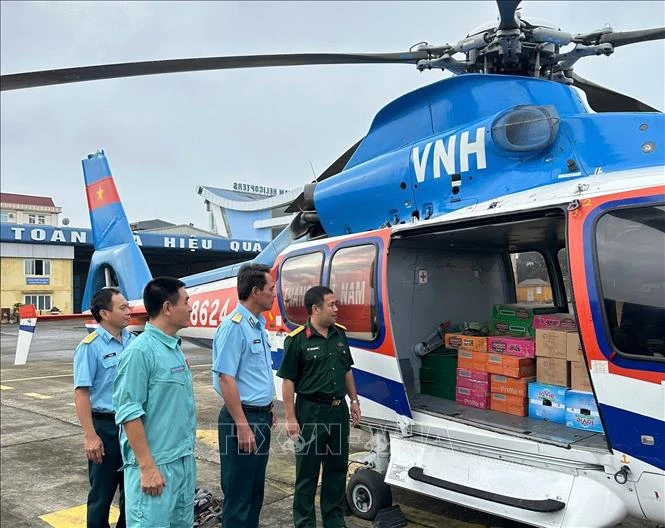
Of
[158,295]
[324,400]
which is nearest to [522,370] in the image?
[324,400]

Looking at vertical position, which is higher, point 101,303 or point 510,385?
point 101,303

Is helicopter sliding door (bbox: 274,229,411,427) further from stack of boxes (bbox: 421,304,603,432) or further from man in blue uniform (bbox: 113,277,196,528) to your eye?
man in blue uniform (bbox: 113,277,196,528)

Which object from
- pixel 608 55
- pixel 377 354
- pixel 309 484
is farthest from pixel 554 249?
pixel 309 484

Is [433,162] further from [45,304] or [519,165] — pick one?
[45,304]

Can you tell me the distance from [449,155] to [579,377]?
1843 millimetres

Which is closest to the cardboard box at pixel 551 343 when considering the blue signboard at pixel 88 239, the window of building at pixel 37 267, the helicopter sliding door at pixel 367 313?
the helicopter sliding door at pixel 367 313

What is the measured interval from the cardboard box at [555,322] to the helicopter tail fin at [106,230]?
553cm

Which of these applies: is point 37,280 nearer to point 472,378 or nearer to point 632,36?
point 472,378

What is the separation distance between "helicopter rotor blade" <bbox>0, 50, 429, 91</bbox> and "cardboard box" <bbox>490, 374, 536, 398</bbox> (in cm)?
262

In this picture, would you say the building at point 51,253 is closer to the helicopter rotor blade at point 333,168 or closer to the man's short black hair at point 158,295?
the helicopter rotor blade at point 333,168

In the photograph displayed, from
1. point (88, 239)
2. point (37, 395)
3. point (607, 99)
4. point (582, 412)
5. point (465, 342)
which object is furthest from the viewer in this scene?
point (88, 239)

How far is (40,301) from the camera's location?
34.5 m

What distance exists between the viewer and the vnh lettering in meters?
4.30

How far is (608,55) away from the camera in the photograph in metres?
4.44
